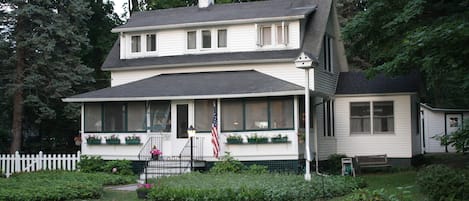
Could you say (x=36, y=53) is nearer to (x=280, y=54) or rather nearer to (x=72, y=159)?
(x=72, y=159)

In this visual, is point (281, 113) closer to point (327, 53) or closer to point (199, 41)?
point (327, 53)

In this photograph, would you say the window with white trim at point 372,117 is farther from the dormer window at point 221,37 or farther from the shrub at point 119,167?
the shrub at point 119,167

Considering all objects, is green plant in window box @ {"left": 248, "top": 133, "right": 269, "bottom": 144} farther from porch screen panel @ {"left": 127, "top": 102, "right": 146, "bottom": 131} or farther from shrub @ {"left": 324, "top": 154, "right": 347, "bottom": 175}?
porch screen panel @ {"left": 127, "top": 102, "right": 146, "bottom": 131}

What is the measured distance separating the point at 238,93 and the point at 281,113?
5.57 ft

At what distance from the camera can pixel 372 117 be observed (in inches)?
980

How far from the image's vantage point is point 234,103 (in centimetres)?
2161

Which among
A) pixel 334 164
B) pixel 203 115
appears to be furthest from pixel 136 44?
pixel 334 164

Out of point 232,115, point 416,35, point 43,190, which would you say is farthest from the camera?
point 232,115

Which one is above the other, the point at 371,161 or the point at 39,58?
the point at 39,58

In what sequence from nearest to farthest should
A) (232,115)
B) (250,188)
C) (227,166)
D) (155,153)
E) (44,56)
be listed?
(250,188) < (227,166) < (155,153) < (232,115) < (44,56)

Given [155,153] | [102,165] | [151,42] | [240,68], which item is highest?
[151,42]

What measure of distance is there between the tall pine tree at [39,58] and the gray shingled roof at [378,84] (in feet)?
40.3

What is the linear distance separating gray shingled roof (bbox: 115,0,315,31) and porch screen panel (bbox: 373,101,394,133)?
16.4 ft

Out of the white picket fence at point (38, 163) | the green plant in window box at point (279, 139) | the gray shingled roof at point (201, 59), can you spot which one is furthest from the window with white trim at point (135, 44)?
the green plant in window box at point (279, 139)
